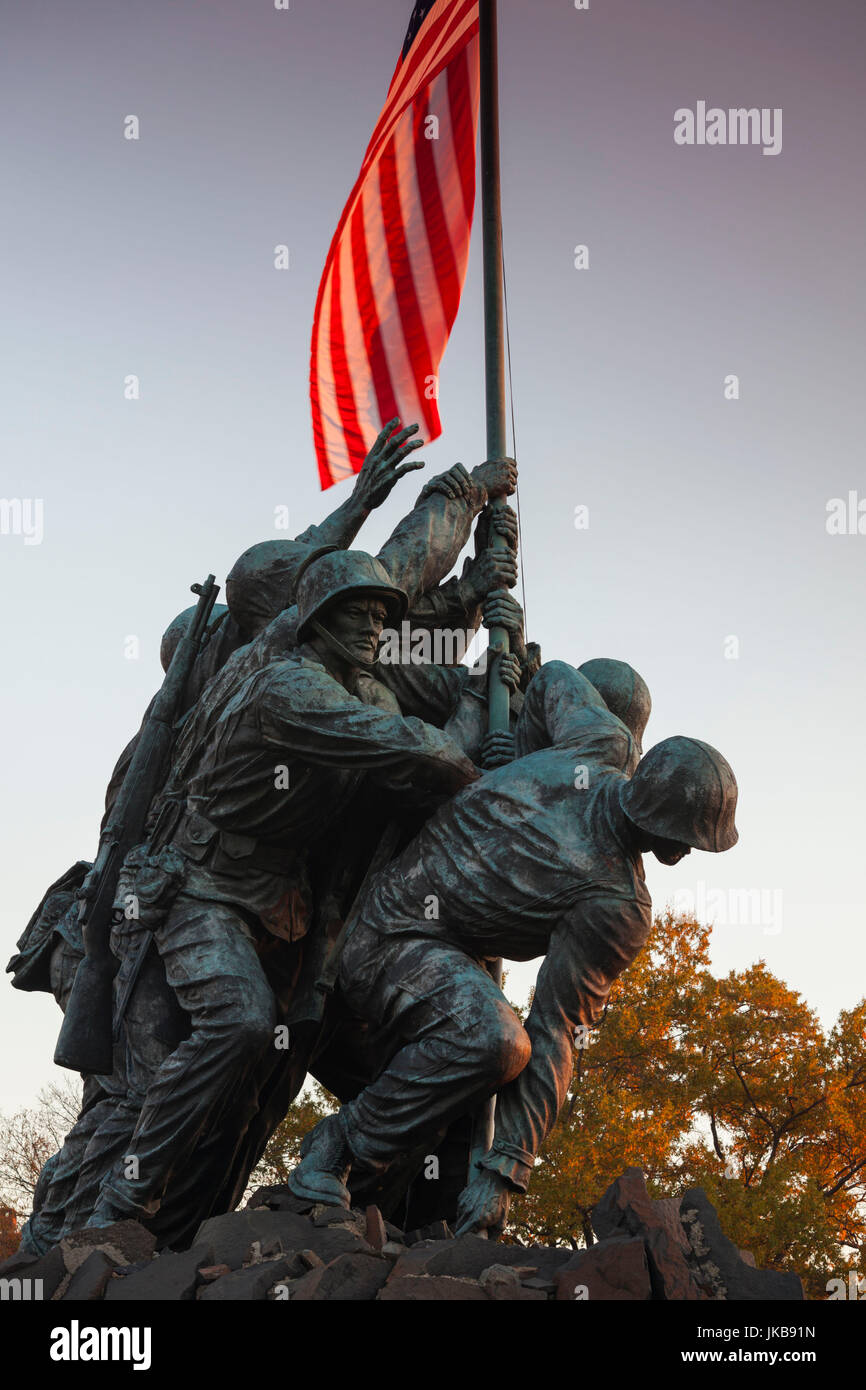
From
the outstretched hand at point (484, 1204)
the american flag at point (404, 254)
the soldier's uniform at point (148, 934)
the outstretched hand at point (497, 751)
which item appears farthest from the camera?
the american flag at point (404, 254)

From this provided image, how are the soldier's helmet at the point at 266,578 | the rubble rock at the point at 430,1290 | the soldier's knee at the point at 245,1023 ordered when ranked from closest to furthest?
the rubble rock at the point at 430,1290 < the soldier's knee at the point at 245,1023 < the soldier's helmet at the point at 266,578

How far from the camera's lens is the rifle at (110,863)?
19.4 feet

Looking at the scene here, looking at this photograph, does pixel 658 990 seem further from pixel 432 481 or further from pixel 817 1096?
pixel 432 481

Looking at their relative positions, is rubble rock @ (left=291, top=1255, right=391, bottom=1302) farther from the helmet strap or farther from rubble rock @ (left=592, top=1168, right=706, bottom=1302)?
the helmet strap

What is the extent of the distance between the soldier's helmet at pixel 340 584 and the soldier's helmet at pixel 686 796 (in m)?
1.23

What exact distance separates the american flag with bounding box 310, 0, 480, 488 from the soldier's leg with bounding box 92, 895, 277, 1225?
4.20 metres

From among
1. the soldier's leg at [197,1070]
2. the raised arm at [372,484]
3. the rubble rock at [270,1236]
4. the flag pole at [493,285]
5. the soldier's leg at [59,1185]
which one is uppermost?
the flag pole at [493,285]

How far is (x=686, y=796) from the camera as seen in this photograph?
515 centimetres

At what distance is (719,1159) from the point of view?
17250 mm

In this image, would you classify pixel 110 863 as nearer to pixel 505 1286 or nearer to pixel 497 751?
pixel 497 751

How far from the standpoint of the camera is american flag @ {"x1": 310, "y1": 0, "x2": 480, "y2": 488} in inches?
340

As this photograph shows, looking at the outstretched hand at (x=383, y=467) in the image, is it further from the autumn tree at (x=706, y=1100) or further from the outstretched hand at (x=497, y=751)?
the autumn tree at (x=706, y=1100)

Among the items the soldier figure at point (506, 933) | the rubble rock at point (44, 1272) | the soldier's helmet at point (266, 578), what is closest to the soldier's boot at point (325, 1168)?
the soldier figure at point (506, 933)

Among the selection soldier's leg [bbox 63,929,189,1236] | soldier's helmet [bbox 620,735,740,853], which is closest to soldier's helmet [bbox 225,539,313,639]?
soldier's leg [bbox 63,929,189,1236]
